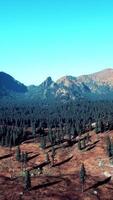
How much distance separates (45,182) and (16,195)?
76.7ft

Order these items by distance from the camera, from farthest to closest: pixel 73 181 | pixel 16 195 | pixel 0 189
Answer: pixel 73 181
pixel 0 189
pixel 16 195

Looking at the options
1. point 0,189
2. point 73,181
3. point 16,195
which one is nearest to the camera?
point 16,195

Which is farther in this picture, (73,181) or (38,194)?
(73,181)

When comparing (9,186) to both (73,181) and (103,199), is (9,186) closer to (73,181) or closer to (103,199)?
(73,181)

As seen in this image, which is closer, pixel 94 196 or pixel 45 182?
pixel 94 196

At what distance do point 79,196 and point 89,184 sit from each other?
623 inches

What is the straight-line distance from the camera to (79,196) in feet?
568

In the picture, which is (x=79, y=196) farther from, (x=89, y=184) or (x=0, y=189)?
(x=0, y=189)

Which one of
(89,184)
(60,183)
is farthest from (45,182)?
(89,184)

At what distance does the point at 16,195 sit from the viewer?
169750 mm

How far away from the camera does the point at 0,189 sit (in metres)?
181

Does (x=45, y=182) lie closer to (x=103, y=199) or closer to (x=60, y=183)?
(x=60, y=183)

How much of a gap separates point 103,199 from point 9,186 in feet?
158

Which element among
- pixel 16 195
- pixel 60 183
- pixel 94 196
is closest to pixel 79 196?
pixel 94 196
